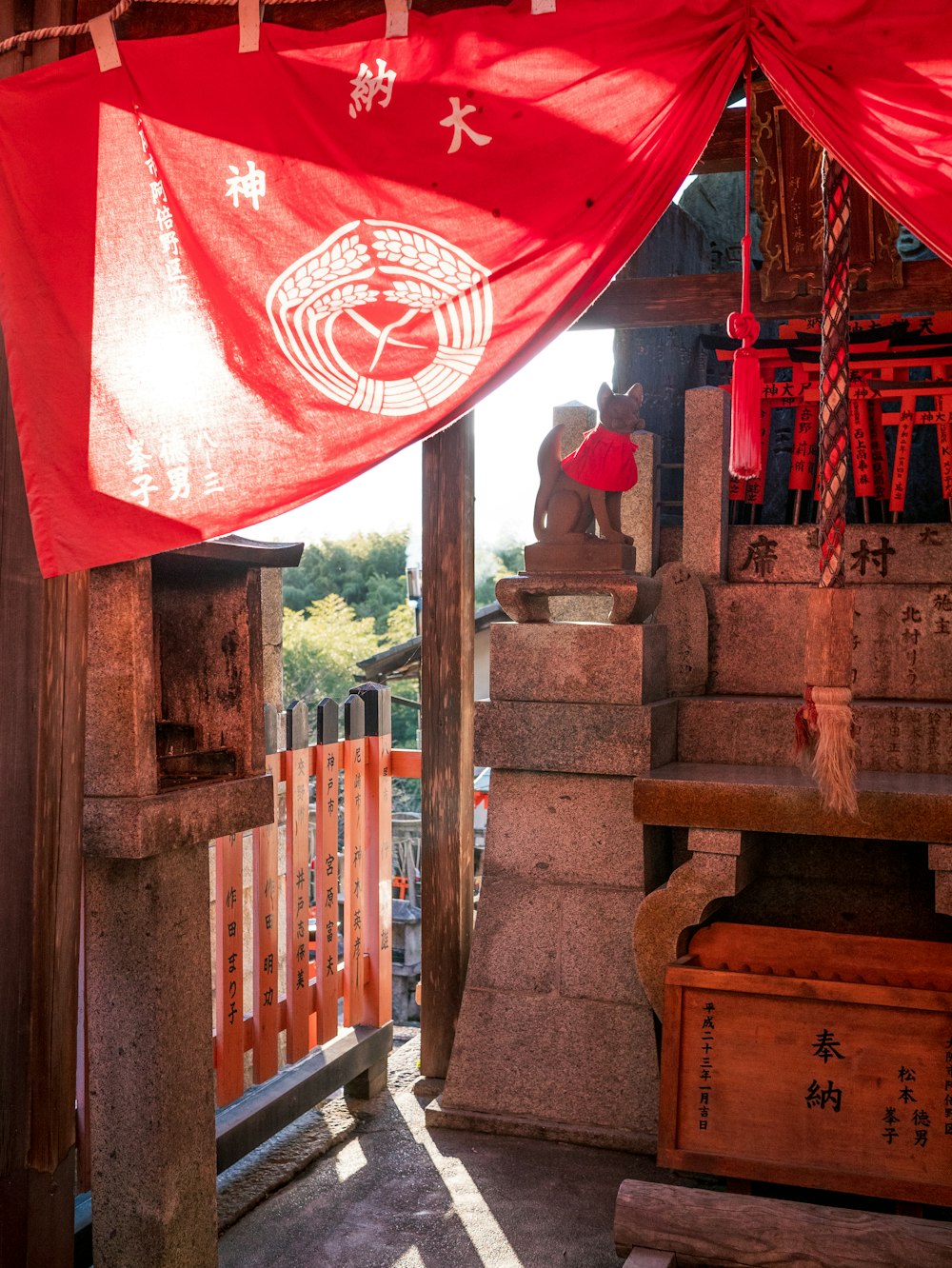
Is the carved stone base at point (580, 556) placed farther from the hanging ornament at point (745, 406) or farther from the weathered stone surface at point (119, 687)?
the weathered stone surface at point (119, 687)

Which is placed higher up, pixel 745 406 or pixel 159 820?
pixel 745 406

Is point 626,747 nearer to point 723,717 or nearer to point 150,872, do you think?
point 723,717

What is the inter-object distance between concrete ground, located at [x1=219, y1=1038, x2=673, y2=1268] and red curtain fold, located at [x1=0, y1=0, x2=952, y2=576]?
266 centimetres

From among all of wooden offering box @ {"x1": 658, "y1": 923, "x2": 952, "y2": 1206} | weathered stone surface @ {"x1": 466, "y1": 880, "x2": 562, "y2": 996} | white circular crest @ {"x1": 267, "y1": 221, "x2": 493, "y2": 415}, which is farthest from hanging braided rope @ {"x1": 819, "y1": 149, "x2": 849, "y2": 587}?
weathered stone surface @ {"x1": 466, "y1": 880, "x2": 562, "y2": 996}

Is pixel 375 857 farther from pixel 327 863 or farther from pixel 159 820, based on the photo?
pixel 159 820

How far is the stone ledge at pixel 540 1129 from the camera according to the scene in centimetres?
506

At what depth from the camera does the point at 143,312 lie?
10.9ft

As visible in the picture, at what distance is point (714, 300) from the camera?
6.22 meters

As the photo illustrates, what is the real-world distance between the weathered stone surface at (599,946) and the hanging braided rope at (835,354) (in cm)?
231

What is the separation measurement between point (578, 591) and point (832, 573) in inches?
78.6

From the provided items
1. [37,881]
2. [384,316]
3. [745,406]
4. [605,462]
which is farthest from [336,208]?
[605,462]

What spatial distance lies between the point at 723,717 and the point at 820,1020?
1591 mm

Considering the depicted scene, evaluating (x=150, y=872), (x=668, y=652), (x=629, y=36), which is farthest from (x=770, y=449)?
(x=150, y=872)

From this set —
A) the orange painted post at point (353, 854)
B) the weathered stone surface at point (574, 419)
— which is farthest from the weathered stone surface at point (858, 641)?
the orange painted post at point (353, 854)
